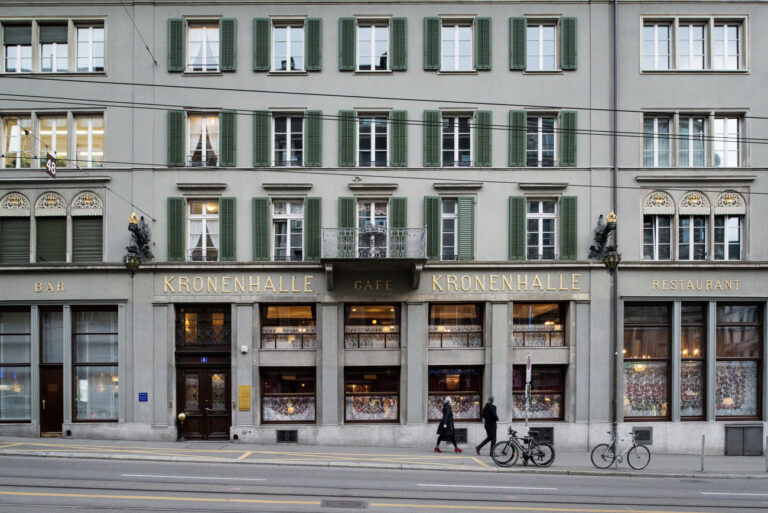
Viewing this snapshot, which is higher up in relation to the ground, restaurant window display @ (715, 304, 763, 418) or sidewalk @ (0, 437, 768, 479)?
restaurant window display @ (715, 304, 763, 418)

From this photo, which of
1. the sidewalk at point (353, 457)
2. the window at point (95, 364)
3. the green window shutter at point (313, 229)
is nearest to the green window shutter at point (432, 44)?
the green window shutter at point (313, 229)

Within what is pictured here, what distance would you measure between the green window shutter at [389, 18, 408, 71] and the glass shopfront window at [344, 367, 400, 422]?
10.5 meters

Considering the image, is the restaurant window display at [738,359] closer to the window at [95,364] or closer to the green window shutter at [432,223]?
the green window shutter at [432,223]

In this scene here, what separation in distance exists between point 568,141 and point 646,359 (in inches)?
317

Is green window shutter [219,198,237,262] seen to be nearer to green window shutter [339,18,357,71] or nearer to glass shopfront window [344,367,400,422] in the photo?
glass shopfront window [344,367,400,422]

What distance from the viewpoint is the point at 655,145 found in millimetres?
21641

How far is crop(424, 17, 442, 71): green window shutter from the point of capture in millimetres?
21281

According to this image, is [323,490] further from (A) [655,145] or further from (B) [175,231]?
(A) [655,145]

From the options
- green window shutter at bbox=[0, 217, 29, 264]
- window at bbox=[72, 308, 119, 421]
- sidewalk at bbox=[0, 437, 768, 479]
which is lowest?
sidewalk at bbox=[0, 437, 768, 479]

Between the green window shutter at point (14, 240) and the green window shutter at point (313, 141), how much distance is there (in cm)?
996

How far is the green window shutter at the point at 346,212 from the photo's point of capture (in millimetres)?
21078

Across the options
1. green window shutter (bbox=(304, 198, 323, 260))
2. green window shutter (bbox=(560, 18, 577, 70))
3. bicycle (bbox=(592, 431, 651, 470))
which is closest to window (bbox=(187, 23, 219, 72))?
green window shutter (bbox=(304, 198, 323, 260))

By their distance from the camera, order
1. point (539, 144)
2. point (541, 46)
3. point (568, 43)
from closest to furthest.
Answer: point (568, 43) → point (539, 144) → point (541, 46)

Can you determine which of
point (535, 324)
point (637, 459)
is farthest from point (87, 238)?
point (637, 459)
